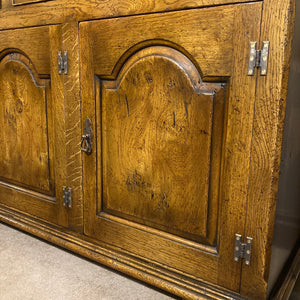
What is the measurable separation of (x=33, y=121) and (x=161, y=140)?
0.54 metres

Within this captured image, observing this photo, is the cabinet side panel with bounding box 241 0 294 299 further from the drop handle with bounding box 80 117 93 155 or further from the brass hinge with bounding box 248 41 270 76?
the drop handle with bounding box 80 117 93 155

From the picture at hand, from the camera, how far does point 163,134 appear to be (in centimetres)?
86

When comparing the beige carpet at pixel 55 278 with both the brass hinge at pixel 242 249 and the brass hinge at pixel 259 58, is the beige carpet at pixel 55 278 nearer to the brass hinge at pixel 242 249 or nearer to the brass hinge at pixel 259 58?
the brass hinge at pixel 242 249

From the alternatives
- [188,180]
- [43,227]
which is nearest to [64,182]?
[43,227]

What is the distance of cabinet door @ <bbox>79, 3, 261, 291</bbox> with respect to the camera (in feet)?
2.40

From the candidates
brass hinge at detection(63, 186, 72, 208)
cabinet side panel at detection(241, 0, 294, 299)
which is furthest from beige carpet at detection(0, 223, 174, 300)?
cabinet side panel at detection(241, 0, 294, 299)

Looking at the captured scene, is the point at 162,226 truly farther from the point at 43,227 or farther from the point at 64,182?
the point at 43,227

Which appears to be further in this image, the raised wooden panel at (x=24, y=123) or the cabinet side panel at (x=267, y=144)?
the raised wooden panel at (x=24, y=123)

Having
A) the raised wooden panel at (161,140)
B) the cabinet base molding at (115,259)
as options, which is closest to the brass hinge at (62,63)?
the raised wooden panel at (161,140)

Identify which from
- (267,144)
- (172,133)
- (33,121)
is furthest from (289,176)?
(33,121)

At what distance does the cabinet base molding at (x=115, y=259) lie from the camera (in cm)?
84

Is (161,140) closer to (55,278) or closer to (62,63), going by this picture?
(62,63)

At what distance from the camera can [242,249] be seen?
2.52 feet

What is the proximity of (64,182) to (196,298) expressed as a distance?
57 cm
